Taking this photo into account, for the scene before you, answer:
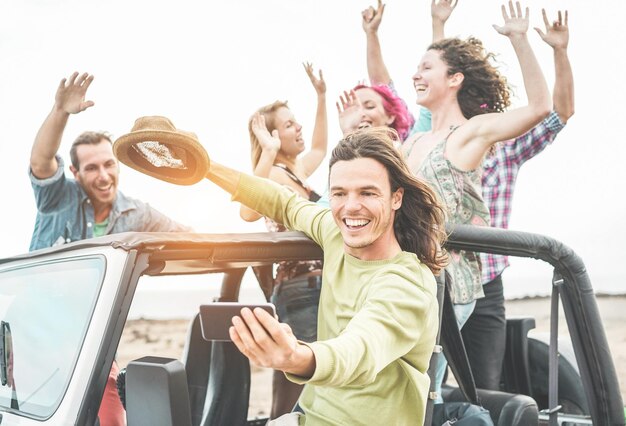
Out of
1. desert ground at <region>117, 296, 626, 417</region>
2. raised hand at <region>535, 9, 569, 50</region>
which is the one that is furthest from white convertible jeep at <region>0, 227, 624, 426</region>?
desert ground at <region>117, 296, 626, 417</region>

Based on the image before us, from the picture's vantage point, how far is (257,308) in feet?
4.57

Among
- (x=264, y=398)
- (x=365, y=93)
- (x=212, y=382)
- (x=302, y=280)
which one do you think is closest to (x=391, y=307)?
(x=302, y=280)

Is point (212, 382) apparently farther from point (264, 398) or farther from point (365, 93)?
point (264, 398)

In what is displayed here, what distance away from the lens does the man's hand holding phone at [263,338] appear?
1.36 m

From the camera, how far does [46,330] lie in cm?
220

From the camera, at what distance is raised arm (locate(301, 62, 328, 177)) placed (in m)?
4.65

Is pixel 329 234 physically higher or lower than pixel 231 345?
higher

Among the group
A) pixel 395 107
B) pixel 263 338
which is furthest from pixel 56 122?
pixel 263 338

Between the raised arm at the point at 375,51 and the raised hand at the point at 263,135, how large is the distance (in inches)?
36.6

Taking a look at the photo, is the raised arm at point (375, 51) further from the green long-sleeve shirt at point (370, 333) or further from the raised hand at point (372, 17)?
the green long-sleeve shirt at point (370, 333)

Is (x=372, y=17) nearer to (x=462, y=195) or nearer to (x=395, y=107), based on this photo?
(x=395, y=107)

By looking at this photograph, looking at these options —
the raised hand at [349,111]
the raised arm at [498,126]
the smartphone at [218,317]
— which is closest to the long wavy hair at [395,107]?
the raised hand at [349,111]

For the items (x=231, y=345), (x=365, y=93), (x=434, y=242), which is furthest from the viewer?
(x=365, y=93)

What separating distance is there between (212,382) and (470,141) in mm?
1292
